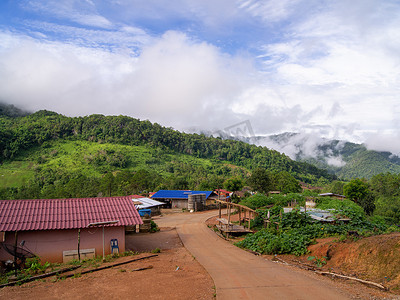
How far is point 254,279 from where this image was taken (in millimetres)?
10383

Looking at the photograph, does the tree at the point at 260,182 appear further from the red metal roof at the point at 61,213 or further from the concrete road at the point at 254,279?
the red metal roof at the point at 61,213

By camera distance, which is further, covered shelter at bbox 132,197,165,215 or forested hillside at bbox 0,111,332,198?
forested hillside at bbox 0,111,332,198

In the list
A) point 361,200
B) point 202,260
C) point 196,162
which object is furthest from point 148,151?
point 202,260

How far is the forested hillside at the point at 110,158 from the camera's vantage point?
58638mm

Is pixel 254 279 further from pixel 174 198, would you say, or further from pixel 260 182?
pixel 260 182

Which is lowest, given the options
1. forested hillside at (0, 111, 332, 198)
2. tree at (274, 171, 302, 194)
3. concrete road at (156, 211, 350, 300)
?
concrete road at (156, 211, 350, 300)

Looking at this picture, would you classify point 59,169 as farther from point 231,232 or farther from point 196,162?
point 231,232

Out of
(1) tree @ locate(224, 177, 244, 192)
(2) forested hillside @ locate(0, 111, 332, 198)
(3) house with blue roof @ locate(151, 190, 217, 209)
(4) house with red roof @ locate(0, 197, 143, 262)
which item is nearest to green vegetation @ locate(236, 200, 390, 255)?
(4) house with red roof @ locate(0, 197, 143, 262)

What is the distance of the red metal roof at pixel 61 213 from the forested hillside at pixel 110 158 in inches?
1398

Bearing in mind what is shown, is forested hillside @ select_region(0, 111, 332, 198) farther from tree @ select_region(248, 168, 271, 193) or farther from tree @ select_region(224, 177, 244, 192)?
tree @ select_region(248, 168, 271, 193)

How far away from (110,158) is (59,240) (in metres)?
67.9

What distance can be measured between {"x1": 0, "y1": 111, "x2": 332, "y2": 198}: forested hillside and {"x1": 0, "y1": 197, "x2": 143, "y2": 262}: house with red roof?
36.1m

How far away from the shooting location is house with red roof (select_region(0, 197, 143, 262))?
12883 millimetres

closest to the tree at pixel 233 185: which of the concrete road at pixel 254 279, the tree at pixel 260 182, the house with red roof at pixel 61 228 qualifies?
the tree at pixel 260 182
